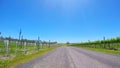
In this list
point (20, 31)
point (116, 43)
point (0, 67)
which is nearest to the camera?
point (0, 67)

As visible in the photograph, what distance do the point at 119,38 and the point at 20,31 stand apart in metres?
33.6

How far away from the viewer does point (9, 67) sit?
1230cm

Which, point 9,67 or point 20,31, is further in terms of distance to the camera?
point 20,31

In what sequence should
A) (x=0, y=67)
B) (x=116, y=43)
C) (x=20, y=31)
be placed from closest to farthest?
(x=0, y=67)
(x=20, y=31)
(x=116, y=43)

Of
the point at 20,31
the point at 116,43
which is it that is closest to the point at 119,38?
the point at 116,43

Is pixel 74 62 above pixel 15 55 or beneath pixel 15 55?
above

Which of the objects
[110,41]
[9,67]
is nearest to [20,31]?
[110,41]

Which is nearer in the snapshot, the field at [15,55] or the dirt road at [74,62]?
the dirt road at [74,62]

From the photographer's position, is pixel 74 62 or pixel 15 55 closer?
pixel 74 62

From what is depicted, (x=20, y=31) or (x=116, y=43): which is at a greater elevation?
(x=20, y=31)

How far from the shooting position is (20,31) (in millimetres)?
59281

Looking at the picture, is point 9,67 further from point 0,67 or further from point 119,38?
point 119,38

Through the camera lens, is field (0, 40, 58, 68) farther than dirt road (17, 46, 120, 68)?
Yes

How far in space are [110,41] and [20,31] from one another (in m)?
33.4
